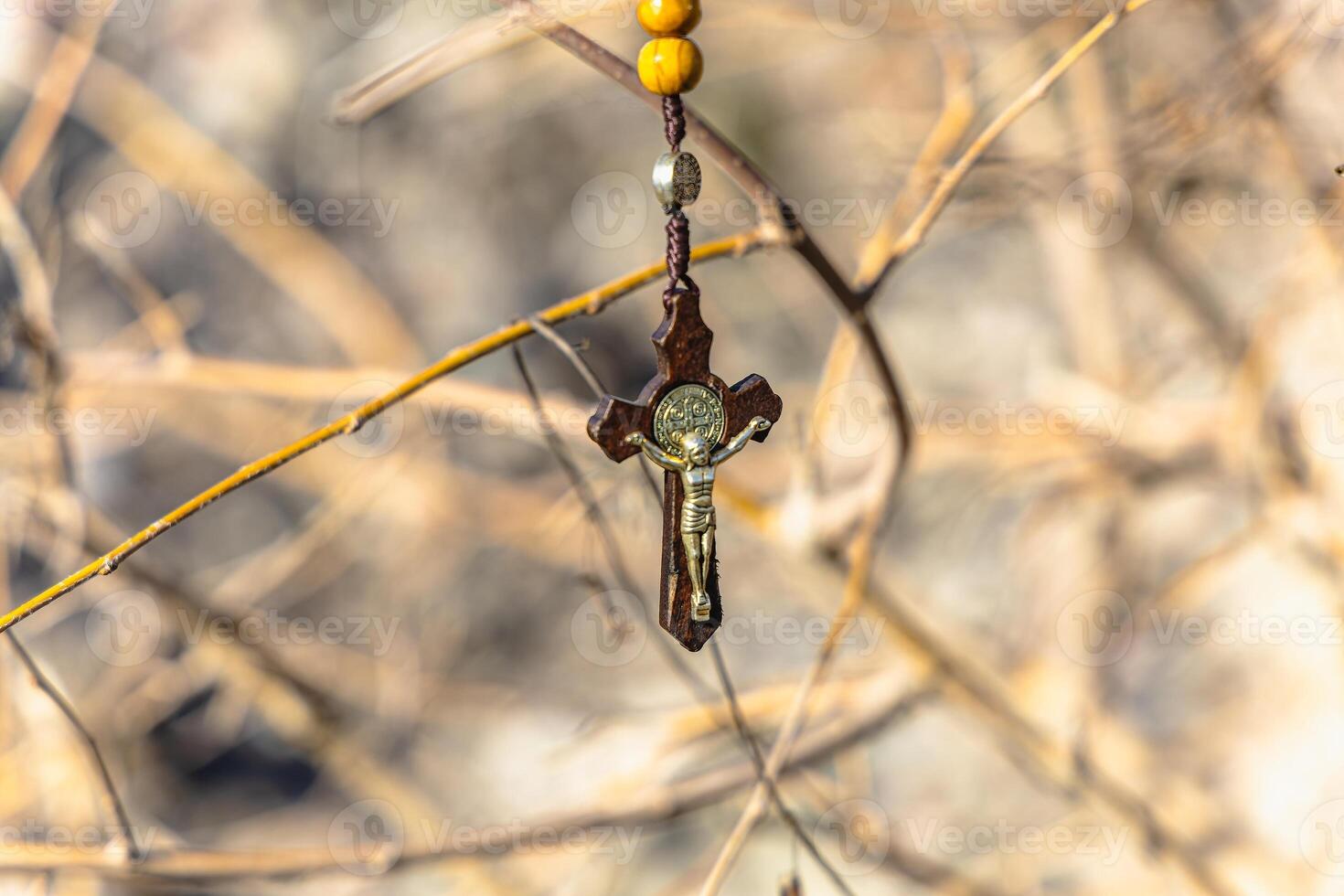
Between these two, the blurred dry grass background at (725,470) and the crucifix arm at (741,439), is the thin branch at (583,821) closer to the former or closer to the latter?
the blurred dry grass background at (725,470)

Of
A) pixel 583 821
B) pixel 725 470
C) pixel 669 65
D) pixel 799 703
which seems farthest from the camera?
pixel 725 470

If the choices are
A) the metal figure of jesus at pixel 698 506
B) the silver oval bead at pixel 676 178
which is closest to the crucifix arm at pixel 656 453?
the metal figure of jesus at pixel 698 506

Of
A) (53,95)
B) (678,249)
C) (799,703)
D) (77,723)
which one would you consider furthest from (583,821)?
(53,95)

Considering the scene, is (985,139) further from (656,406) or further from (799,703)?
(799,703)

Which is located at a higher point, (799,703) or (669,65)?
(669,65)

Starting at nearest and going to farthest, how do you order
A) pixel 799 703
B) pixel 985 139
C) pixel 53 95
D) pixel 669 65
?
pixel 669 65 → pixel 985 139 → pixel 799 703 → pixel 53 95

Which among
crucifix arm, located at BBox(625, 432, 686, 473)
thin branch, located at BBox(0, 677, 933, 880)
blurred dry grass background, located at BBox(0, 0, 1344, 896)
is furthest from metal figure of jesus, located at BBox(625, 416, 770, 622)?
thin branch, located at BBox(0, 677, 933, 880)
